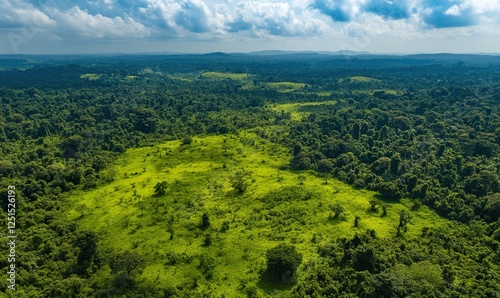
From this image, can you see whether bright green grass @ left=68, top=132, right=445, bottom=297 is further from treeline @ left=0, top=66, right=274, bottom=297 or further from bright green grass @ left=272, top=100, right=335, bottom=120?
bright green grass @ left=272, top=100, right=335, bottom=120

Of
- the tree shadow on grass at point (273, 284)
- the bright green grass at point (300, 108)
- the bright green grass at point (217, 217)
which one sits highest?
the bright green grass at point (300, 108)

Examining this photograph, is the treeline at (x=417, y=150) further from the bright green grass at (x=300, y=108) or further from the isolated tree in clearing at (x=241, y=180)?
the isolated tree in clearing at (x=241, y=180)

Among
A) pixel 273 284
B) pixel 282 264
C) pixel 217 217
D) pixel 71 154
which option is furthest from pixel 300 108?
pixel 273 284

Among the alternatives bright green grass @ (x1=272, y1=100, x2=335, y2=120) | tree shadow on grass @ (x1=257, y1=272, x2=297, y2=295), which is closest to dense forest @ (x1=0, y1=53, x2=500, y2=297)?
tree shadow on grass @ (x1=257, y1=272, x2=297, y2=295)

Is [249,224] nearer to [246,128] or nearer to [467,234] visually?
[467,234]

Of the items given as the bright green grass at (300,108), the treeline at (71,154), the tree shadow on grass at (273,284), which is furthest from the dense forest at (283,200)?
the bright green grass at (300,108)

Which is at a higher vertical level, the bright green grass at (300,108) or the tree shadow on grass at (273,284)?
the bright green grass at (300,108)
